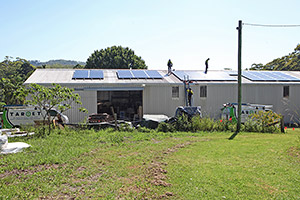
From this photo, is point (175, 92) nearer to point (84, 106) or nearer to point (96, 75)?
point (96, 75)

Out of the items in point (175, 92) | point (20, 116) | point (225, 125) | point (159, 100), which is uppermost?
point (175, 92)

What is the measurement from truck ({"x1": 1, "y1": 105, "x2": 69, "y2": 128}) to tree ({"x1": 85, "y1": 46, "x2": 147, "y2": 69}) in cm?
2775

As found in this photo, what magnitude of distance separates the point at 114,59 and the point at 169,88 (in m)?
25.4

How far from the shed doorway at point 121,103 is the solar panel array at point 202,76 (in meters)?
3.88

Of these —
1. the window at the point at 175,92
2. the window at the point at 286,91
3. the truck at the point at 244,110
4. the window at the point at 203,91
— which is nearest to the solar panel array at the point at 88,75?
the window at the point at 175,92

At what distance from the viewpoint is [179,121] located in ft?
39.0

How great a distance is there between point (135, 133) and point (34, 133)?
4.38 metres

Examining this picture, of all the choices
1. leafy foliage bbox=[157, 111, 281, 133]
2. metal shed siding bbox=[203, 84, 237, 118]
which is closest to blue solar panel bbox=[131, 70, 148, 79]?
metal shed siding bbox=[203, 84, 237, 118]

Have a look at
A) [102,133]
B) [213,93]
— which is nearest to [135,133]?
[102,133]

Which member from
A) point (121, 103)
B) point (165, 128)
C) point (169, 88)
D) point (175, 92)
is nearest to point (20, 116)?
point (165, 128)

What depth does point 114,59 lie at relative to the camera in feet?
129

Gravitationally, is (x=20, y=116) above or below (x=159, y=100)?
below

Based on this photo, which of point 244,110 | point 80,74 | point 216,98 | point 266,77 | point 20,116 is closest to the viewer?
point 20,116

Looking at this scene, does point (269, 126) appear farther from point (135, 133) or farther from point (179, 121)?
point (135, 133)
